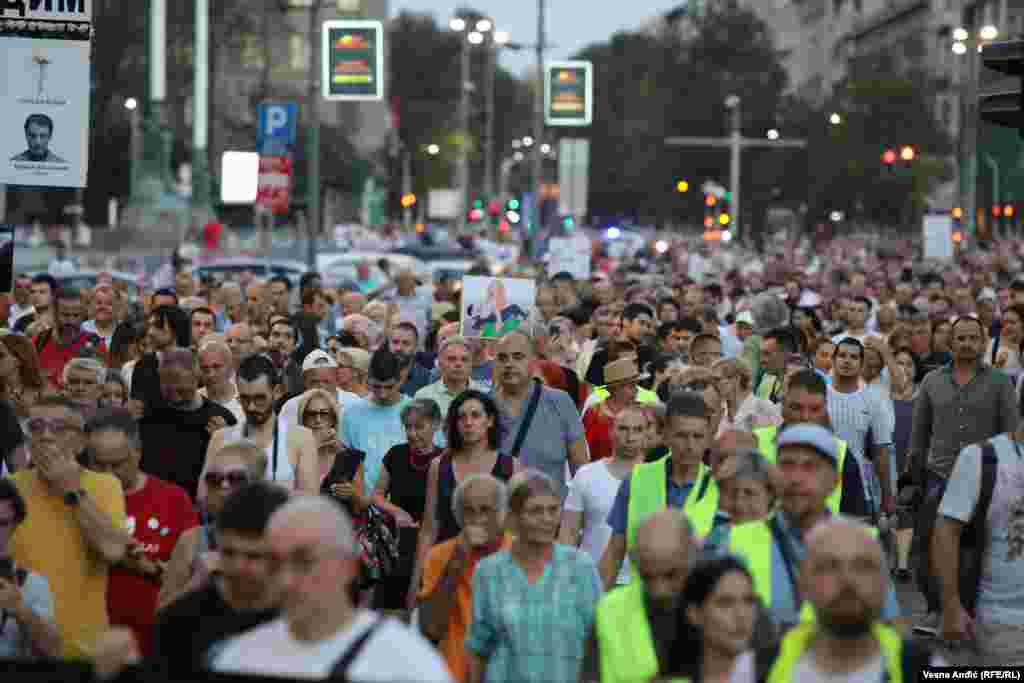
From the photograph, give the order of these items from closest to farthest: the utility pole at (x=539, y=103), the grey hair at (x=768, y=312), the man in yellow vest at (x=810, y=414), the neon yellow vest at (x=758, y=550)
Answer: the neon yellow vest at (x=758, y=550), the man in yellow vest at (x=810, y=414), the grey hair at (x=768, y=312), the utility pole at (x=539, y=103)

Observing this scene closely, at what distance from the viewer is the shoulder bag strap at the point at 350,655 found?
5.59 m

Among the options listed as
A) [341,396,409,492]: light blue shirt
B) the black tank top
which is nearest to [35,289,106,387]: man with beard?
[341,396,409,492]: light blue shirt

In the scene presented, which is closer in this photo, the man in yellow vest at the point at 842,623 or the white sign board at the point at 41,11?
the man in yellow vest at the point at 842,623

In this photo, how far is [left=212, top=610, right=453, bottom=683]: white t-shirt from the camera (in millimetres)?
5617

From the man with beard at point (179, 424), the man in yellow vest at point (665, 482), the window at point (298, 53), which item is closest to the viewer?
the man in yellow vest at point (665, 482)

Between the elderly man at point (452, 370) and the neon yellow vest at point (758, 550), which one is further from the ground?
the elderly man at point (452, 370)

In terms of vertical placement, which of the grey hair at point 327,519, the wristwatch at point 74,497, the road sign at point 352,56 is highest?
the road sign at point 352,56

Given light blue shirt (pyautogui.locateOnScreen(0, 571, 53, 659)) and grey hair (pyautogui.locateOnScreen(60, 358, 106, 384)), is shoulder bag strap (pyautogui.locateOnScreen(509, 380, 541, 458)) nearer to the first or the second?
grey hair (pyautogui.locateOnScreen(60, 358, 106, 384))

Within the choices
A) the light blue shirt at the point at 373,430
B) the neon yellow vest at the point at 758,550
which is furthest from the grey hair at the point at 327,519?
the light blue shirt at the point at 373,430

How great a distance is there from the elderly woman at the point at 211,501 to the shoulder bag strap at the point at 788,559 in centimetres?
172

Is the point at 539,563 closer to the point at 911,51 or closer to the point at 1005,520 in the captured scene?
the point at 1005,520

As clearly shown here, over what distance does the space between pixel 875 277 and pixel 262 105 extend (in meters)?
9.22

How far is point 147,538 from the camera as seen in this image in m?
9.05

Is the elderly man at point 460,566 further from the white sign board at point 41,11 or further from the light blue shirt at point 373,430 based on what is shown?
the white sign board at point 41,11
